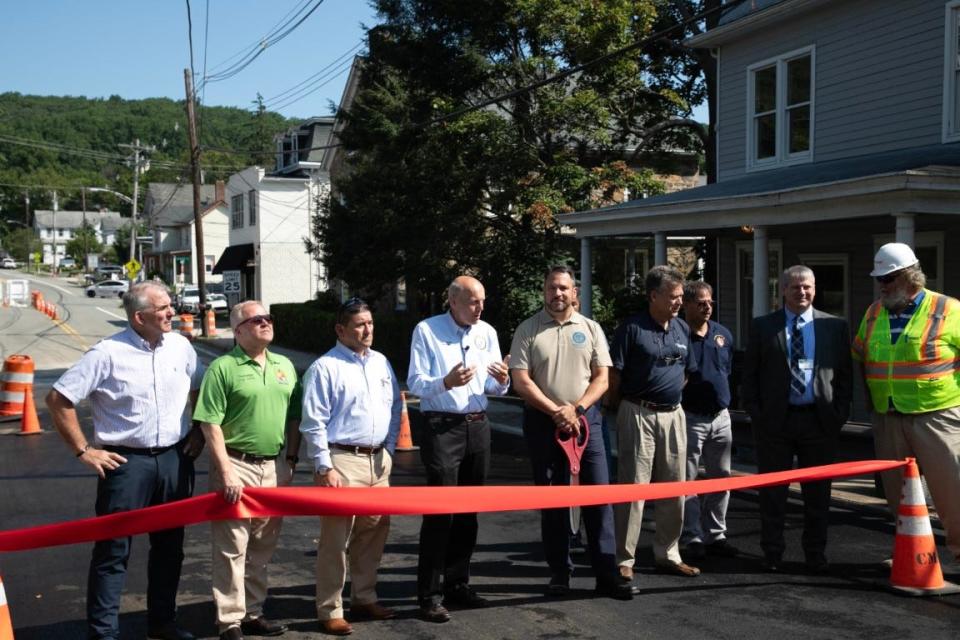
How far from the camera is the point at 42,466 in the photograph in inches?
474

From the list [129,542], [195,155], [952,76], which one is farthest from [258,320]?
[195,155]

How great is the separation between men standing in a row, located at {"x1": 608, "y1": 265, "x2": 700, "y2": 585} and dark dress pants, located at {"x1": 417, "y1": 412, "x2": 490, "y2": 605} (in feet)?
3.71

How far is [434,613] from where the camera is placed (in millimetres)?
5945

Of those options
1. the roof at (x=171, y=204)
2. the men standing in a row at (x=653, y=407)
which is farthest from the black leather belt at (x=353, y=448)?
the roof at (x=171, y=204)

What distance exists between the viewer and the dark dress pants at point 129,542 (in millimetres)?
5332

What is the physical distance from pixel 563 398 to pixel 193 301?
5343 centimetres

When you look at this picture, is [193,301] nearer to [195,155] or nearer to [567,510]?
[195,155]

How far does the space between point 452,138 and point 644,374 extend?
16.0 m

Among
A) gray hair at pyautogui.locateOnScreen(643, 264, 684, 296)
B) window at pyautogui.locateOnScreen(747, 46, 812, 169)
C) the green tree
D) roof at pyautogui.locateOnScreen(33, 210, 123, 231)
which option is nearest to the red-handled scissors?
gray hair at pyautogui.locateOnScreen(643, 264, 684, 296)

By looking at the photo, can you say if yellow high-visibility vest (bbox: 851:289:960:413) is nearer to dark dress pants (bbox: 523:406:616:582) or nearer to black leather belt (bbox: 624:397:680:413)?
black leather belt (bbox: 624:397:680:413)

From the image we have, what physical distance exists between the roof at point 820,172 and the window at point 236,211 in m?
40.8

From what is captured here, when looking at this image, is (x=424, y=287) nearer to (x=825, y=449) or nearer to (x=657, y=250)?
(x=657, y=250)

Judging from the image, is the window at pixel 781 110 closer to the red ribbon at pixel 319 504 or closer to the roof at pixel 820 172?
the roof at pixel 820 172

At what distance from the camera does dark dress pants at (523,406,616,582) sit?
21.0 feet
